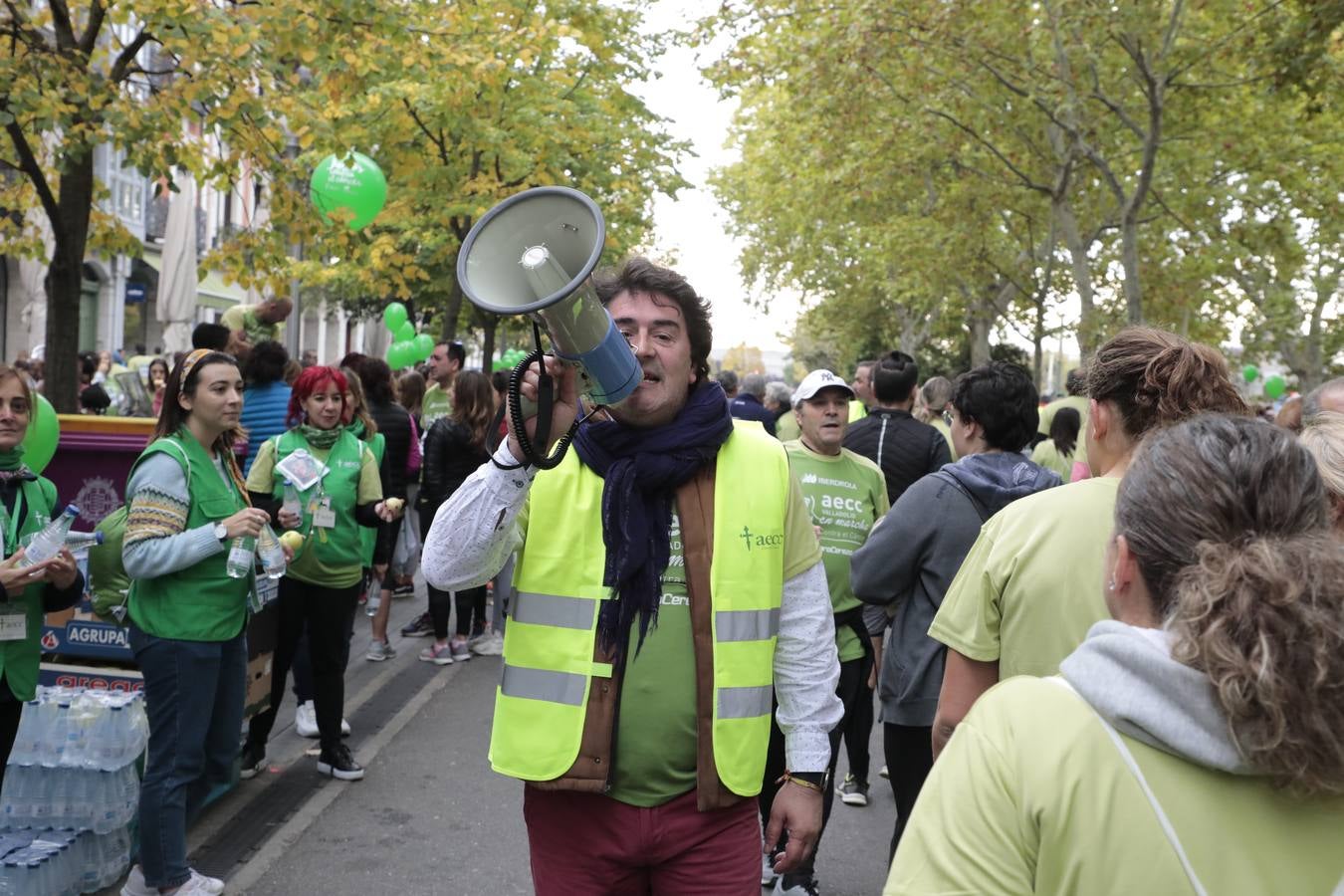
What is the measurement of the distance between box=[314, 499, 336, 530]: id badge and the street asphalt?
1.24 m

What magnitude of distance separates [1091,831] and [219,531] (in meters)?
3.49

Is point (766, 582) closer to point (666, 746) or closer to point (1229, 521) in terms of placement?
point (666, 746)

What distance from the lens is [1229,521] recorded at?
4.92 ft

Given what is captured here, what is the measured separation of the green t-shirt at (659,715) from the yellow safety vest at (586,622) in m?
0.05

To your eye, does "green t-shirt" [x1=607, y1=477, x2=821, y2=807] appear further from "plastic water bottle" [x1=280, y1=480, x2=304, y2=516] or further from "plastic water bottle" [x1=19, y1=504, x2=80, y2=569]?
"plastic water bottle" [x1=280, y1=480, x2=304, y2=516]

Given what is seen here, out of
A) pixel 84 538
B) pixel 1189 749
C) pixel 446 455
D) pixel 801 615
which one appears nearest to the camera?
pixel 1189 749

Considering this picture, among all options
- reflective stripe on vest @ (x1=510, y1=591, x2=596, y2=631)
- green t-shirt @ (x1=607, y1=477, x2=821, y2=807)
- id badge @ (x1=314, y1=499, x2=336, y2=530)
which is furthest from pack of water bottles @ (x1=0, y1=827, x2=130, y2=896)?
green t-shirt @ (x1=607, y1=477, x2=821, y2=807)

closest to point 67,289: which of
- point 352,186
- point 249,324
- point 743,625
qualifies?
point 249,324

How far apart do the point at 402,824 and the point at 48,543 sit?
227 cm

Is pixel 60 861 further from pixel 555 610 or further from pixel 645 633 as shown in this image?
pixel 645 633

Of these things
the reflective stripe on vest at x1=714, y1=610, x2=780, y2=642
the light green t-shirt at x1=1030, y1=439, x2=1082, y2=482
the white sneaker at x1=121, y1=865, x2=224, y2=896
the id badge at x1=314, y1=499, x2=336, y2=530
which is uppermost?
the light green t-shirt at x1=1030, y1=439, x2=1082, y2=482

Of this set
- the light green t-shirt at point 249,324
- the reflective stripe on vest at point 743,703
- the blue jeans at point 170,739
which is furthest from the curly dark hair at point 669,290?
the light green t-shirt at point 249,324

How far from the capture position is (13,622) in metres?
3.85

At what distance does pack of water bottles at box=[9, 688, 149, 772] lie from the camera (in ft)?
15.4
